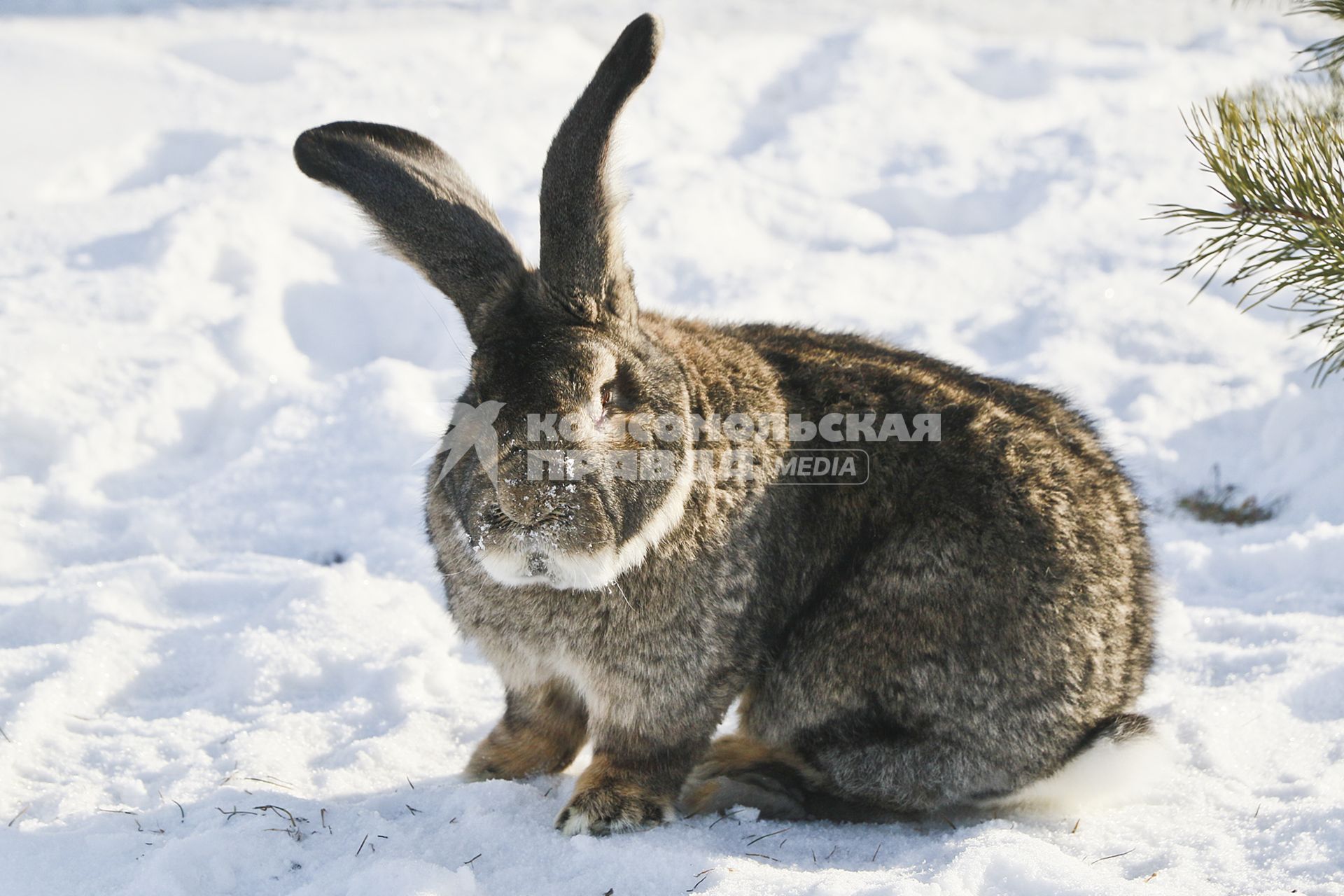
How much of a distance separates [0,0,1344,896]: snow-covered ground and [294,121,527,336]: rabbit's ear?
1.10 meters

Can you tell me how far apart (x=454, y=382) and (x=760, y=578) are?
344 centimetres

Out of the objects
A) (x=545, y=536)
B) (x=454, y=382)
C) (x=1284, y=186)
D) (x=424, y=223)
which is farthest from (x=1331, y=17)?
(x=454, y=382)

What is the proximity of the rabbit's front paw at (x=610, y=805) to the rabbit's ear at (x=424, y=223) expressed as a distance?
4.56 ft

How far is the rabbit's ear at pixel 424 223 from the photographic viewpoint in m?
3.61

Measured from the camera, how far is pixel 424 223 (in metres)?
3.62

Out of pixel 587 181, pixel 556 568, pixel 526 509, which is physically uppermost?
A: pixel 587 181

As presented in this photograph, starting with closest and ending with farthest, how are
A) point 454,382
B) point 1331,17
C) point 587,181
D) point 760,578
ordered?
point 587,181, point 760,578, point 1331,17, point 454,382

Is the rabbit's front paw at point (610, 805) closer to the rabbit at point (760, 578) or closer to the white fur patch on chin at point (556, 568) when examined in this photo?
the rabbit at point (760, 578)

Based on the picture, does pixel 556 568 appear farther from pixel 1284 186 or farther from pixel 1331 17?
pixel 1331 17

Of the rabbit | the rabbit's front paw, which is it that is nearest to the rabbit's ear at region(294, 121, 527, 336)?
the rabbit

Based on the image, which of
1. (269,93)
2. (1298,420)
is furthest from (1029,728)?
(269,93)

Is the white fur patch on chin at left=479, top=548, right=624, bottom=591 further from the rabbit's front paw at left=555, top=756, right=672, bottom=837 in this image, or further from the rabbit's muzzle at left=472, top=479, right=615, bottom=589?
the rabbit's front paw at left=555, top=756, right=672, bottom=837

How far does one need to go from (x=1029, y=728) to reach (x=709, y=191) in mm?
5717

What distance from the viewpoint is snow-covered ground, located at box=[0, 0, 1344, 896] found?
11.4 feet
